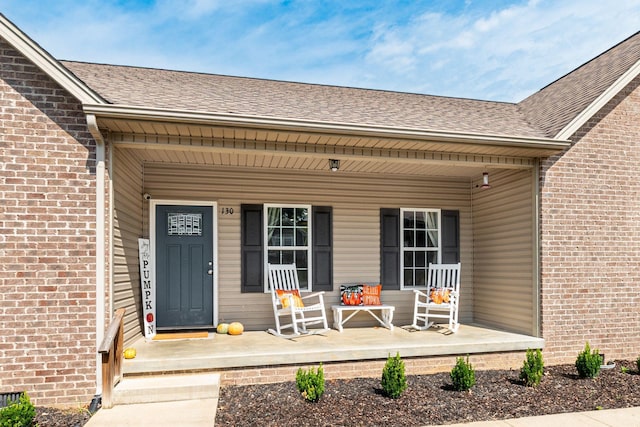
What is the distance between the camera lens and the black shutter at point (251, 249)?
253 inches

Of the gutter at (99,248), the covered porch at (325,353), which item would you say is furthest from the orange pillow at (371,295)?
the gutter at (99,248)

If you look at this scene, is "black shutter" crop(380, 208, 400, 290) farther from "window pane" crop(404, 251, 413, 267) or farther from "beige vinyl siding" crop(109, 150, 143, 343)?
"beige vinyl siding" crop(109, 150, 143, 343)

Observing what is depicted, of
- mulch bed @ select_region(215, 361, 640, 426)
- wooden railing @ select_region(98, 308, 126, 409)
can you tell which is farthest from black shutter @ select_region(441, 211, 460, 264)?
wooden railing @ select_region(98, 308, 126, 409)

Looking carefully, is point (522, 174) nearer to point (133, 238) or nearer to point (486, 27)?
point (486, 27)

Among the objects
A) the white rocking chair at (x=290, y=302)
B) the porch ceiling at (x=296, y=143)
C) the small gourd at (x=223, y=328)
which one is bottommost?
the small gourd at (x=223, y=328)

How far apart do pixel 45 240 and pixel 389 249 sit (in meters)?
4.61

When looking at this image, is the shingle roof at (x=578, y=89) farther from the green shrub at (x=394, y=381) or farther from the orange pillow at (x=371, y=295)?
the green shrub at (x=394, y=381)

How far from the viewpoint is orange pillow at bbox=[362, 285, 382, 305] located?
6477mm

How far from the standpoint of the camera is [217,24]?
9.63 meters

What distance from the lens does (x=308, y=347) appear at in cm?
505

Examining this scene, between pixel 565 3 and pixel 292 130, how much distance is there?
14.8ft

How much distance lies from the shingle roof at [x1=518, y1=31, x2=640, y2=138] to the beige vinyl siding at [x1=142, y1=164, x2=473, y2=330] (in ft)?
5.23

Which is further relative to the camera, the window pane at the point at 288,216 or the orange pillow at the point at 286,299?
the window pane at the point at 288,216

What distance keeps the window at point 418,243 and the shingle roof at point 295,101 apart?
163cm
